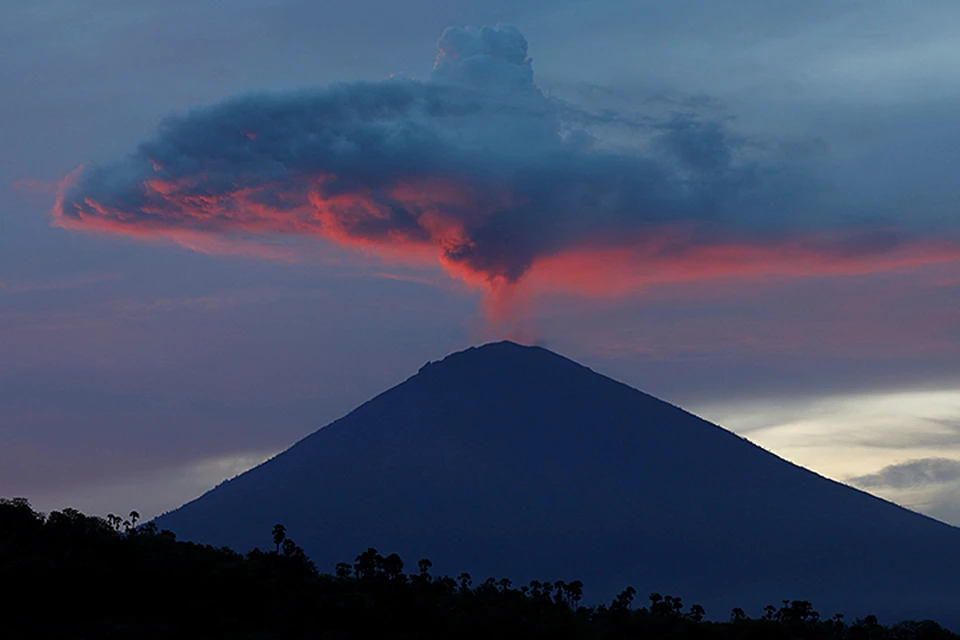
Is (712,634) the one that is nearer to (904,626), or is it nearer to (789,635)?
(789,635)

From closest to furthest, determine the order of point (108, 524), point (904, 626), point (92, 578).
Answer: point (92, 578) → point (108, 524) → point (904, 626)

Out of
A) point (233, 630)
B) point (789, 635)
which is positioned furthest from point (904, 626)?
point (233, 630)

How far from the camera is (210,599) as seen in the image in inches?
3819

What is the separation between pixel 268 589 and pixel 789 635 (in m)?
49.3

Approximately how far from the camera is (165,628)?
90.2 meters

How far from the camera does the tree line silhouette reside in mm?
91750

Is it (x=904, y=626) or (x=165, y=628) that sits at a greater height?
(x=904, y=626)

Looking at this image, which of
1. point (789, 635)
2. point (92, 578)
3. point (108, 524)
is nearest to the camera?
point (92, 578)

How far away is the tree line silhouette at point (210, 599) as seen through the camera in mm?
91750

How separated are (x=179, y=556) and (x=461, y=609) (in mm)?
23211

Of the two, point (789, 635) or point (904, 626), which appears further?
point (904, 626)

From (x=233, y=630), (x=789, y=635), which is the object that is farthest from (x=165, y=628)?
(x=789, y=635)

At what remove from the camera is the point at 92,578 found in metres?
96.8

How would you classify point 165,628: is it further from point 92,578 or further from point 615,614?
point 615,614
